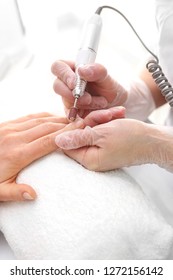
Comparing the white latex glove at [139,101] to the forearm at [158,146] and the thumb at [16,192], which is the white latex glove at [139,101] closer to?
the forearm at [158,146]

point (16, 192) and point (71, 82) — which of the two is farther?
point (71, 82)

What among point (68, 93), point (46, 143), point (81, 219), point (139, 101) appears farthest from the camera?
point (139, 101)

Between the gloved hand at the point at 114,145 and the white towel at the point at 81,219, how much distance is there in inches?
1.3

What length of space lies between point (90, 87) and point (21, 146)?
12.5 inches

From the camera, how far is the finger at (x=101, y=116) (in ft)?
2.67

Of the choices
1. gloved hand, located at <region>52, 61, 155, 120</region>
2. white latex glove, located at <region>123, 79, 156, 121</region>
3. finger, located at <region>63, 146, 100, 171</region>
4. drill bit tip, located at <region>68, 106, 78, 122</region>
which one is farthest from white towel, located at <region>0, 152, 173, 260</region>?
white latex glove, located at <region>123, 79, 156, 121</region>

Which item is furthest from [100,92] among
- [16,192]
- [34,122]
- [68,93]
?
[16,192]

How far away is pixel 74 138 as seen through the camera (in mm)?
755

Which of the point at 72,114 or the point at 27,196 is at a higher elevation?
the point at 72,114

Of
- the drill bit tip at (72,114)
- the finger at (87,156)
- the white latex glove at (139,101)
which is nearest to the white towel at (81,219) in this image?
the finger at (87,156)

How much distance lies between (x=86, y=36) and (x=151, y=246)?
58 centimetres

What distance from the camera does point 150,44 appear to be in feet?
4.06

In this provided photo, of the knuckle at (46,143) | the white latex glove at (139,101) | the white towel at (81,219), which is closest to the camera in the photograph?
the white towel at (81,219)

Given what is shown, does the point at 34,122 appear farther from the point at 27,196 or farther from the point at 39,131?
the point at 27,196
